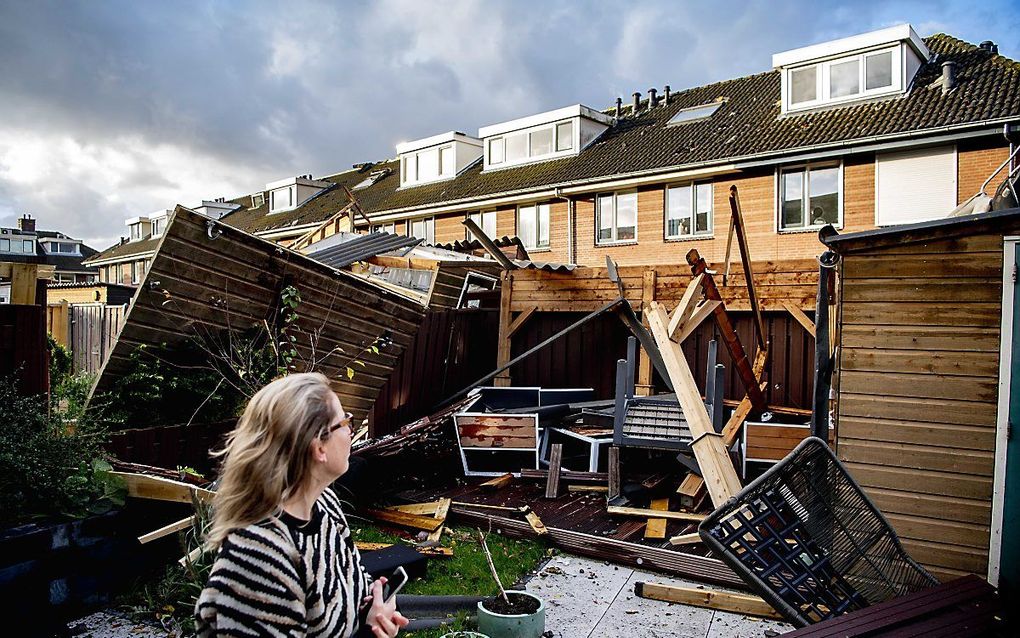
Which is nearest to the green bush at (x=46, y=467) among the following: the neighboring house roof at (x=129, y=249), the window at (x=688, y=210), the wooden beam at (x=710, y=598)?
the wooden beam at (x=710, y=598)

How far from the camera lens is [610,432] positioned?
314 inches

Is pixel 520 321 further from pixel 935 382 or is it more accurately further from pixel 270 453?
pixel 270 453

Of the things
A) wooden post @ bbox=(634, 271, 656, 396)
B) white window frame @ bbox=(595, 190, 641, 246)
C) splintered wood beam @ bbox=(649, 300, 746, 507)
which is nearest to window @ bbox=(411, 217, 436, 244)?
white window frame @ bbox=(595, 190, 641, 246)

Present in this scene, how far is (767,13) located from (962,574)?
10364mm

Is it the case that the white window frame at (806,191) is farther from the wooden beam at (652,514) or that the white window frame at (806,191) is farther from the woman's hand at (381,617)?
the woman's hand at (381,617)

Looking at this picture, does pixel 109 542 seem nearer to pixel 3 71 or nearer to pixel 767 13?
pixel 3 71

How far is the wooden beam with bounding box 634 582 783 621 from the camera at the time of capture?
15.1ft

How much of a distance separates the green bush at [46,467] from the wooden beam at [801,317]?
7640mm

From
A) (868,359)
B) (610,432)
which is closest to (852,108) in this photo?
(610,432)

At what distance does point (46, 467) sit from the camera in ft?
14.2

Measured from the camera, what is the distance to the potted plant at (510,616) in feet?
12.8

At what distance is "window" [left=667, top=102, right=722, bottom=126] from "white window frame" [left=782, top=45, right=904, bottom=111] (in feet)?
9.23

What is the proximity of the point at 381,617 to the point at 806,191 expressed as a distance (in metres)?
16.3

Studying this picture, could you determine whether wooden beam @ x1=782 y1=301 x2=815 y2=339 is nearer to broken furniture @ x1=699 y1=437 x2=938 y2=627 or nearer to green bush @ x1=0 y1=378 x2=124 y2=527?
broken furniture @ x1=699 y1=437 x2=938 y2=627
